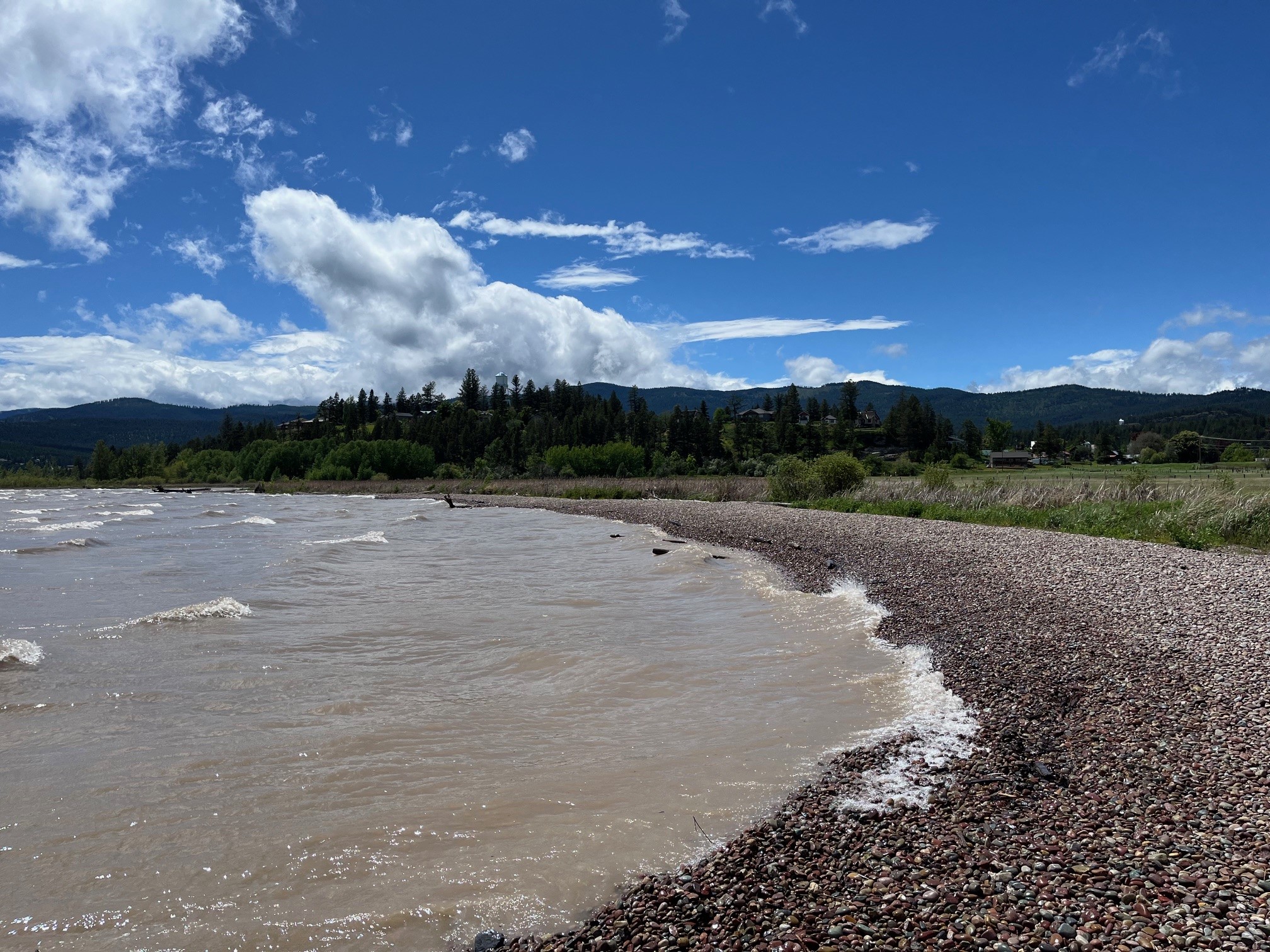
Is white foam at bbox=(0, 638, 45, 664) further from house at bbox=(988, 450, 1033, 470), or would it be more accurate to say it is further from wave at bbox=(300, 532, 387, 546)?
house at bbox=(988, 450, 1033, 470)

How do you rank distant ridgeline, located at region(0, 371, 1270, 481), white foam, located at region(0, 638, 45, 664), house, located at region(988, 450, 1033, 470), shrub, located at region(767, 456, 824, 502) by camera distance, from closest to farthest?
white foam, located at region(0, 638, 45, 664) < shrub, located at region(767, 456, 824, 502) < distant ridgeline, located at region(0, 371, 1270, 481) < house, located at region(988, 450, 1033, 470)

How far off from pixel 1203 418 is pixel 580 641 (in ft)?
827

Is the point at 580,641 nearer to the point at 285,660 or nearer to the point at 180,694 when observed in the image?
the point at 285,660

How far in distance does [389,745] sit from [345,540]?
2045 centimetres

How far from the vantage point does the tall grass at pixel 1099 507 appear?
17016 millimetres

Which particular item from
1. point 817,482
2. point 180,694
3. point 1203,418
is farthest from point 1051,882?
point 1203,418

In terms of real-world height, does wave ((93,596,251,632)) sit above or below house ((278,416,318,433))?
below

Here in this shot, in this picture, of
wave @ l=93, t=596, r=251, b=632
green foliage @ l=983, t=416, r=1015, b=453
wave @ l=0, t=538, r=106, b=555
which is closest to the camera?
wave @ l=93, t=596, r=251, b=632

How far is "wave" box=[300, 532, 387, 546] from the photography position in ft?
79.3

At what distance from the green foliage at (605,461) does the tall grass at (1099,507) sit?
49.8 m

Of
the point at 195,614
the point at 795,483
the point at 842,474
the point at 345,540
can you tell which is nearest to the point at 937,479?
the point at 842,474

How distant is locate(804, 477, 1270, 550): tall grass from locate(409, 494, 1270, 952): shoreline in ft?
30.0

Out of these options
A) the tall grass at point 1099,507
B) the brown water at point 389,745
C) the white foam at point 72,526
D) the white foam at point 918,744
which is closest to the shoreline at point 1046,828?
the white foam at point 918,744

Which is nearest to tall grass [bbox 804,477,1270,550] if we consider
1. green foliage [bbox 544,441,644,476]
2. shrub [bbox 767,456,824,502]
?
Result: shrub [bbox 767,456,824,502]
